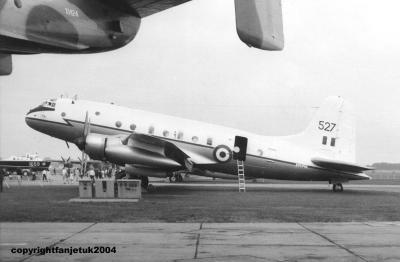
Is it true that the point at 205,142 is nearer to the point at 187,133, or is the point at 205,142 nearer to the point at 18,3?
the point at 187,133

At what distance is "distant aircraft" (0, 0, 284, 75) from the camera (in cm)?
309

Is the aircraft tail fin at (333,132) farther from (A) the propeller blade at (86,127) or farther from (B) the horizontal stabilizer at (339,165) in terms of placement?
(A) the propeller blade at (86,127)

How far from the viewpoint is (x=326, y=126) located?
95.1 ft

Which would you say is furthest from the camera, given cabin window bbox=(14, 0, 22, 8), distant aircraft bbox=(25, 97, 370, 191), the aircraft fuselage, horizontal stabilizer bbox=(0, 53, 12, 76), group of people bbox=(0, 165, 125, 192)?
group of people bbox=(0, 165, 125, 192)

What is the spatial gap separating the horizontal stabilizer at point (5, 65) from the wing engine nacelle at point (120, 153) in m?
20.6

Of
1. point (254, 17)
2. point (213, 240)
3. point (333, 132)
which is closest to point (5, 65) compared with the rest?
point (254, 17)

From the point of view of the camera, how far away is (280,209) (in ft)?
54.5

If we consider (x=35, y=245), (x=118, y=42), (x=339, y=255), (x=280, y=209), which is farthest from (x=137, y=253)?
(x=280, y=209)

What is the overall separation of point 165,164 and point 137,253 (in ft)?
54.8

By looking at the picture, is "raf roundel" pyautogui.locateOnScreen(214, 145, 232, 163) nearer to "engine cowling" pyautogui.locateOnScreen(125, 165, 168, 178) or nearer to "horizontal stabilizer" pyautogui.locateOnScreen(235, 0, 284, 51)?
"engine cowling" pyautogui.locateOnScreen(125, 165, 168, 178)

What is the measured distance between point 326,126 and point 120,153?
504 inches

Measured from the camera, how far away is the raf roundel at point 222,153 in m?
27.6

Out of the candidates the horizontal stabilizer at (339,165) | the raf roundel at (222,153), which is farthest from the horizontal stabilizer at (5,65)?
the horizontal stabilizer at (339,165)

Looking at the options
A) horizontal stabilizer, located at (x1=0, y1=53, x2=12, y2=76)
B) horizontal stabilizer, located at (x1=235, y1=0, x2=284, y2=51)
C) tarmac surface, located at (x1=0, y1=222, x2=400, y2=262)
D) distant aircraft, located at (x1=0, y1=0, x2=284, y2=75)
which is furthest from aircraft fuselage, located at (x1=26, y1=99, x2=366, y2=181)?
horizontal stabilizer, located at (x1=235, y1=0, x2=284, y2=51)
